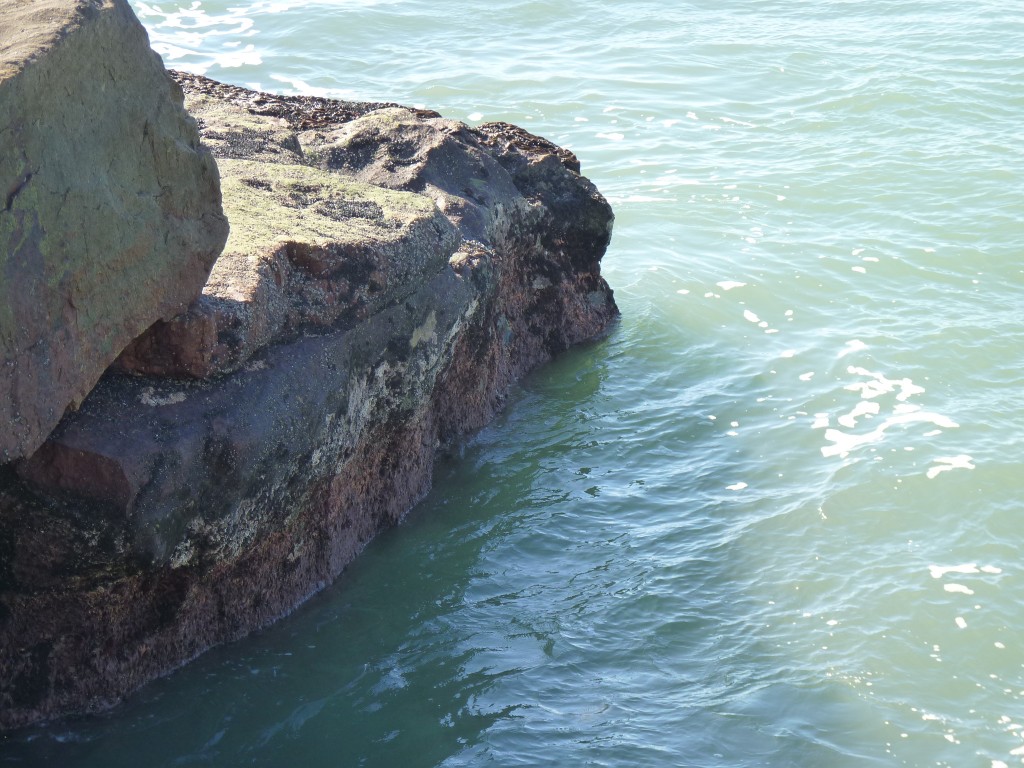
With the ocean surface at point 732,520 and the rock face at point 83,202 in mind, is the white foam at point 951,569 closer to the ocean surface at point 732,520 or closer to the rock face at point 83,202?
the ocean surface at point 732,520

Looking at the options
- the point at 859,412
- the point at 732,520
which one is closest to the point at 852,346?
the point at 859,412

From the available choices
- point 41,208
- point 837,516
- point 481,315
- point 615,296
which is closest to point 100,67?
point 41,208

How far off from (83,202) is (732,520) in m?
4.07

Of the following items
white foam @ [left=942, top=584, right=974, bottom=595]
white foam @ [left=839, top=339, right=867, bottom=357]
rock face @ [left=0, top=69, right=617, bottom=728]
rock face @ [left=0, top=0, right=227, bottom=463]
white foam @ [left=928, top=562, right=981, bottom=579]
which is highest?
rock face @ [left=0, top=0, right=227, bottom=463]

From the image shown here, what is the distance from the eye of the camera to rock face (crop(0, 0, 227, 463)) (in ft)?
13.0

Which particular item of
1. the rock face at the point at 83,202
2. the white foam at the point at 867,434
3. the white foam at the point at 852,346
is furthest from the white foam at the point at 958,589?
the rock face at the point at 83,202

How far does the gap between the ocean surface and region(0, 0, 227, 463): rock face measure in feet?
5.72

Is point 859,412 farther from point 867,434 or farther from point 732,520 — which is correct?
point 732,520

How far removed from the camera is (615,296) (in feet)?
32.3

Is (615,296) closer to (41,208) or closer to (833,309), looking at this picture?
(833,309)

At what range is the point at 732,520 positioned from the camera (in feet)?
21.9

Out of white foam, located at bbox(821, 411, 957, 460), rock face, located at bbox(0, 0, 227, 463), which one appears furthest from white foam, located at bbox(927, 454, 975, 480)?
rock face, located at bbox(0, 0, 227, 463)

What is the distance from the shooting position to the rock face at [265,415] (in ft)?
15.1

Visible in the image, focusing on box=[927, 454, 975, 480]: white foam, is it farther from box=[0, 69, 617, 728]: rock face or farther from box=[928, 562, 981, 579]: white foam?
box=[0, 69, 617, 728]: rock face
